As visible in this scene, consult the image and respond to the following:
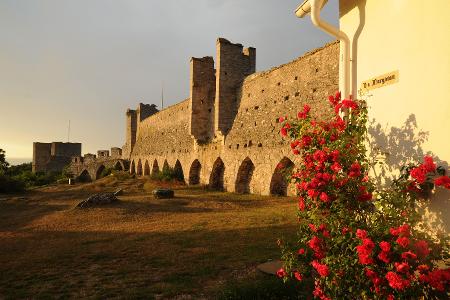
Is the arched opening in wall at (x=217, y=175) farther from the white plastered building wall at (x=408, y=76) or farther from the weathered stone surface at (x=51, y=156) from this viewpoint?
the weathered stone surface at (x=51, y=156)

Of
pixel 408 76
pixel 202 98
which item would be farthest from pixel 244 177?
pixel 408 76

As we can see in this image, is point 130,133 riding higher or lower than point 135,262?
higher

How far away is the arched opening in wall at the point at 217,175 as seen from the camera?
20.0 meters

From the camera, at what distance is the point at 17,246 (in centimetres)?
812

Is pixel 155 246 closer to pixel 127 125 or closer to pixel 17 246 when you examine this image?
pixel 17 246

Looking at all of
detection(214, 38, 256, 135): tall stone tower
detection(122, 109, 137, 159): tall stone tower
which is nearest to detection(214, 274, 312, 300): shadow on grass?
detection(214, 38, 256, 135): tall stone tower

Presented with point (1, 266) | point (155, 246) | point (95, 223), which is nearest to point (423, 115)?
point (155, 246)

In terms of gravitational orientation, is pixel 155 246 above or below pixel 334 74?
below

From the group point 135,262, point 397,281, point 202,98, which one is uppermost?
point 202,98

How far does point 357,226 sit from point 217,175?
17.2m

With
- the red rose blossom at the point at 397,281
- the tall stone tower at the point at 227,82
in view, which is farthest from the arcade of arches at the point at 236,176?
the red rose blossom at the point at 397,281

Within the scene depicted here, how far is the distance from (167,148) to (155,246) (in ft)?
68.8

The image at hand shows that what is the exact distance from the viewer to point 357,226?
3.19 meters

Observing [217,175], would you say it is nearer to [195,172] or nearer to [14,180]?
[195,172]
